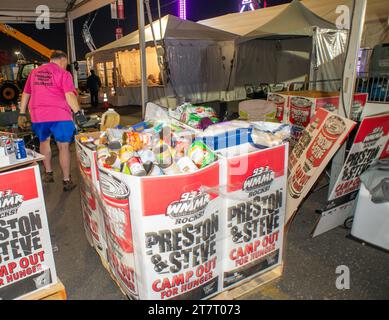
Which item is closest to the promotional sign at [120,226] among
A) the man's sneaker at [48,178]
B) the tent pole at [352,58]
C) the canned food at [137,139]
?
the canned food at [137,139]

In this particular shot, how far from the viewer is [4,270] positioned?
80.7 inches

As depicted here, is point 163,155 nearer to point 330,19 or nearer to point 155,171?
point 155,171

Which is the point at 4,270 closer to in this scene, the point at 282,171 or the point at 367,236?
the point at 282,171

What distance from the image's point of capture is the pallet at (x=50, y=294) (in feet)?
7.12

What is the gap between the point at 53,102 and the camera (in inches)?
165

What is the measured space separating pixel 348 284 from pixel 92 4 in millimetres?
7616

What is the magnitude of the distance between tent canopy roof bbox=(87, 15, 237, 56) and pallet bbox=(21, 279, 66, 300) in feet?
27.1

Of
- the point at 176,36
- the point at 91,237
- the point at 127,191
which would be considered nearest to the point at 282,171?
the point at 127,191

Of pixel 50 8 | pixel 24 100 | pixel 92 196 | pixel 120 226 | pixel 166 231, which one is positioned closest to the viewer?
pixel 166 231

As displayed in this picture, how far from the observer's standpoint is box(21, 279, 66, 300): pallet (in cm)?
217

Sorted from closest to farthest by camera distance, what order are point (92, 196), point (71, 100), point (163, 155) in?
point (163, 155) → point (92, 196) → point (71, 100)

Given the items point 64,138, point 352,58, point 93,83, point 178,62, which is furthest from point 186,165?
point 93,83

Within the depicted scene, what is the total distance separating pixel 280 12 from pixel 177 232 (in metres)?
8.81

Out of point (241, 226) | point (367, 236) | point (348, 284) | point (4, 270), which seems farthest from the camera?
point (367, 236)
